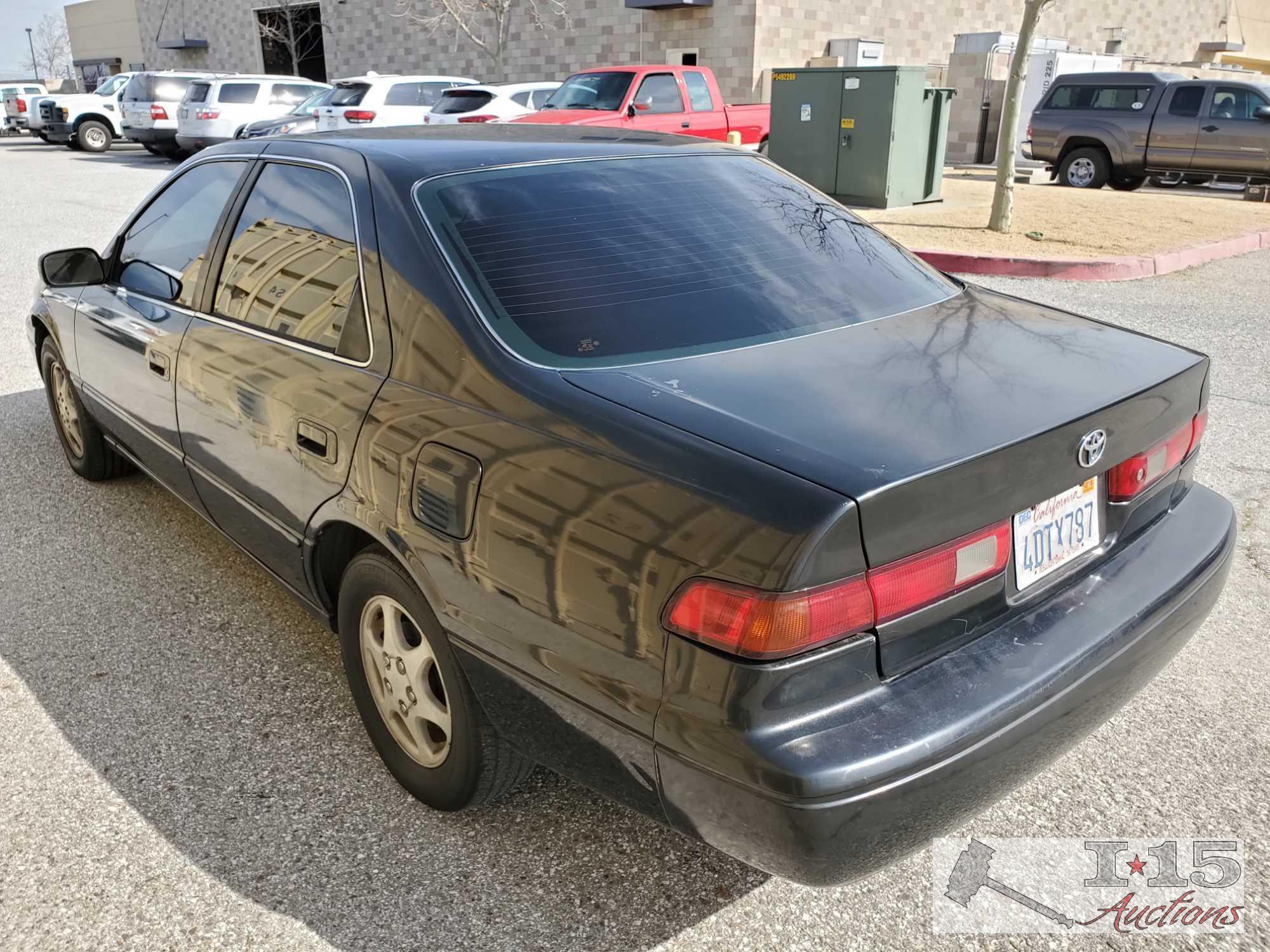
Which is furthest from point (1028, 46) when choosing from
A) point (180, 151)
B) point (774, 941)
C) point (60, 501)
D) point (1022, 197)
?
point (180, 151)

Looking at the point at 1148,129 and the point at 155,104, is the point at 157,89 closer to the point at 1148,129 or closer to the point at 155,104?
the point at 155,104

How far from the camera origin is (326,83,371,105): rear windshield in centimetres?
1902

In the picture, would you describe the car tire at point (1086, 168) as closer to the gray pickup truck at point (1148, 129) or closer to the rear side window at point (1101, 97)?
the gray pickup truck at point (1148, 129)

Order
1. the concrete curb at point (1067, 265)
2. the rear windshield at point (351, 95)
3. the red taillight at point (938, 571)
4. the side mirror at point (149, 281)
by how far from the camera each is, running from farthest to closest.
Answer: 1. the rear windshield at point (351, 95)
2. the concrete curb at point (1067, 265)
3. the side mirror at point (149, 281)
4. the red taillight at point (938, 571)

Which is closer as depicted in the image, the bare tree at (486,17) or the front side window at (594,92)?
the front side window at (594,92)

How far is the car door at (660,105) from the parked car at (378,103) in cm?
510

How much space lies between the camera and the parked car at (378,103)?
18672mm

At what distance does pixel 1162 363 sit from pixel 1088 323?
1.19 feet

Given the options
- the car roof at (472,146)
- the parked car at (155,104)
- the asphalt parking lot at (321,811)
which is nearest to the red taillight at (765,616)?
the asphalt parking lot at (321,811)

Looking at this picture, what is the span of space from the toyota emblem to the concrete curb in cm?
761

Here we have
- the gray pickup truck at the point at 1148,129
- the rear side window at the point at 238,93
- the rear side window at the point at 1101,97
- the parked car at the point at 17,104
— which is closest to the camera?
the gray pickup truck at the point at 1148,129

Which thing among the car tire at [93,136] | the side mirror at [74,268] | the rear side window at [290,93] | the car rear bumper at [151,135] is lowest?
the car tire at [93,136]

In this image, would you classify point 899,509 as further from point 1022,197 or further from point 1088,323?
point 1022,197

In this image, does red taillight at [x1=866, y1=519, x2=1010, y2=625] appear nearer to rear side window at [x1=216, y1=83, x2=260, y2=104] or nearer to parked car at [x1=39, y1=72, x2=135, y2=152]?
rear side window at [x1=216, y1=83, x2=260, y2=104]
